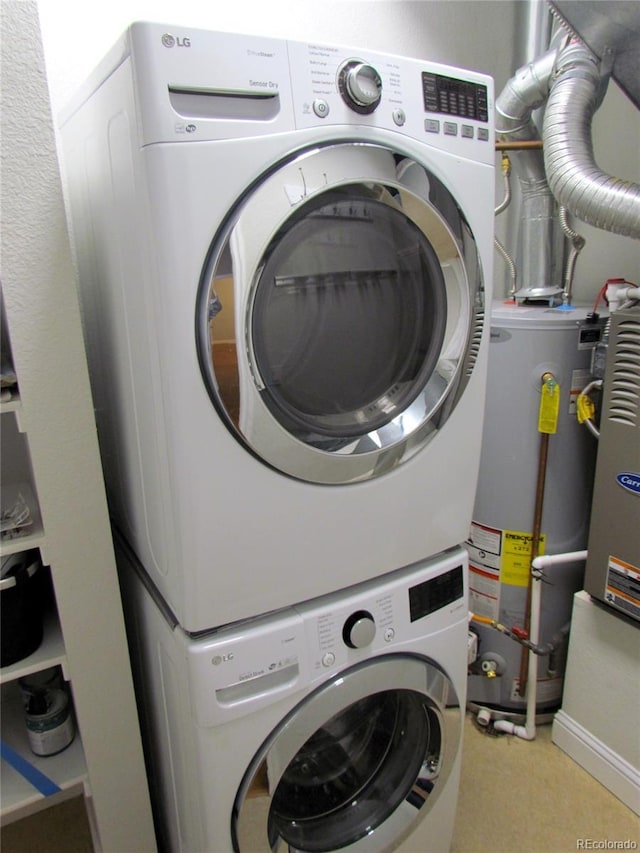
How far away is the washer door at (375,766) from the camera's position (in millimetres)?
1090

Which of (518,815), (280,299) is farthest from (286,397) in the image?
(518,815)

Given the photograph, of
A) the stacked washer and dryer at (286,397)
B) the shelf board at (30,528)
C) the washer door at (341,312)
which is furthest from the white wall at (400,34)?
the shelf board at (30,528)

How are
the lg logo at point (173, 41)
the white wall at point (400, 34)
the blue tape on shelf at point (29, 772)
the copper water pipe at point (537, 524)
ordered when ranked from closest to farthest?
1. the lg logo at point (173, 41)
2. the blue tape on shelf at point (29, 772)
3. the white wall at point (400, 34)
4. the copper water pipe at point (537, 524)

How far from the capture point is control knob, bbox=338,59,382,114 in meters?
0.78

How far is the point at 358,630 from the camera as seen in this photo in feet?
3.27

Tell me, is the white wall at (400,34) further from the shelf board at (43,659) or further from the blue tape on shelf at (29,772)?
the blue tape on shelf at (29,772)

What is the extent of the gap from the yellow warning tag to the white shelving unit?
1.07 m

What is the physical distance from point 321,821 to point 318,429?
845 millimetres

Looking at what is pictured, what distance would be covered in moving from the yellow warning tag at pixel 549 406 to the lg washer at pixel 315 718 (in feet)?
1.68

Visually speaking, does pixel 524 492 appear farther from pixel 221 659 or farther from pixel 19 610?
pixel 19 610

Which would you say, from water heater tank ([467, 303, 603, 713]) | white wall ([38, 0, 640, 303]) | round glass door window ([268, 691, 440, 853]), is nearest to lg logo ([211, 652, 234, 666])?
round glass door window ([268, 691, 440, 853])

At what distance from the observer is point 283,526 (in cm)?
90

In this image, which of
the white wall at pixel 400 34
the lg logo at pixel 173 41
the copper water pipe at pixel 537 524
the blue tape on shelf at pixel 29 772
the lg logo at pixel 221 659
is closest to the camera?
the lg logo at pixel 173 41

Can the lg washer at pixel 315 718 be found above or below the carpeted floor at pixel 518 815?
above
